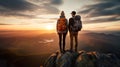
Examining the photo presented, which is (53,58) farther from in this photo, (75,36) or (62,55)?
(75,36)

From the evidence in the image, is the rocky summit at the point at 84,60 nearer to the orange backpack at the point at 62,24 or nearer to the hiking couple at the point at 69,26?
the hiking couple at the point at 69,26

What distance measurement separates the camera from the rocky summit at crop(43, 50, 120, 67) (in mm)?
23141

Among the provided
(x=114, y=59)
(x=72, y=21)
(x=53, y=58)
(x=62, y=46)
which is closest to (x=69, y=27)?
(x=72, y=21)

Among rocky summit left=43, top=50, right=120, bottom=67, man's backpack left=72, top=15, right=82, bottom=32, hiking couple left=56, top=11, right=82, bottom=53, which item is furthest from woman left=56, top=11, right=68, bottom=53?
rocky summit left=43, top=50, right=120, bottom=67

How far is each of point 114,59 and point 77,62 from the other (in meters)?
4.46

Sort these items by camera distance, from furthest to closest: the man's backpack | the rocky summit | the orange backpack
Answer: the man's backpack
the orange backpack
the rocky summit

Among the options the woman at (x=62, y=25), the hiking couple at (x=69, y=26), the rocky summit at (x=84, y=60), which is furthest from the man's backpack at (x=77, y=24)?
the rocky summit at (x=84, y=60)

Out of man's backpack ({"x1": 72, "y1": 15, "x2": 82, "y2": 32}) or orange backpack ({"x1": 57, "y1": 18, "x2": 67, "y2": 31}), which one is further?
man's backpack ({"x1": 72, "y1": 15, "x2": 82, "y2": 32})

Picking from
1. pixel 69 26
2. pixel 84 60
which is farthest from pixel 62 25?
pixel 84 60

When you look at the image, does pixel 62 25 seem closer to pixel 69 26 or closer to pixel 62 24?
pixel 62 24

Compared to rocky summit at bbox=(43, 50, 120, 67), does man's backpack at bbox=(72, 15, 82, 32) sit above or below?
above

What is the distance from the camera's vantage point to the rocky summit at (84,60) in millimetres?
23141

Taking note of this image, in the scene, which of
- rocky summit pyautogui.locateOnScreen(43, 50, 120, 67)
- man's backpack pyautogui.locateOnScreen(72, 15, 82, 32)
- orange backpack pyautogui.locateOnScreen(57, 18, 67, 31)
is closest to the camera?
rocky summit pyautogui.locateOnScreen(43, 50, 120, 67)

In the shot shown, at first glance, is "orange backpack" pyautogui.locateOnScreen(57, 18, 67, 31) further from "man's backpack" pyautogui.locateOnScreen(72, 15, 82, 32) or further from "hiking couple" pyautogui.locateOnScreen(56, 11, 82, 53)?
"man's backpack" pyautogui.locateOnScreen(72, 15, 82, 32)
